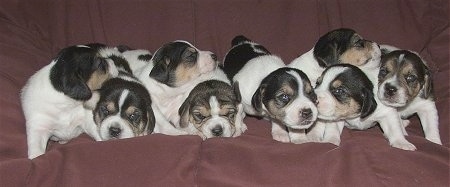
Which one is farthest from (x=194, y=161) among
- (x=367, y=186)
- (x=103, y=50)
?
(x=103, y=50)

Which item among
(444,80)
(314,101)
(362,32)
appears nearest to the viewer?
(314,101)

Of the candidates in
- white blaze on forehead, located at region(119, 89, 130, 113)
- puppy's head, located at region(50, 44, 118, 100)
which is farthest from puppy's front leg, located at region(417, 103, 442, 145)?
puppy's head, located at region(50, 44, 118, 100)

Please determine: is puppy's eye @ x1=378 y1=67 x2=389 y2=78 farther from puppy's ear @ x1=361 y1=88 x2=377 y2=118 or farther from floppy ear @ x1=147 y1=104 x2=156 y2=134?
floppy ear @ x1=147 y1=104 x2=156 y2=134

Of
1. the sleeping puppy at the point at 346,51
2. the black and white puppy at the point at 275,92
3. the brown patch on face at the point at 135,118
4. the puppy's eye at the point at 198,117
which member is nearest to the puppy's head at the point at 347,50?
the sleeping puppy at the point at 346,51

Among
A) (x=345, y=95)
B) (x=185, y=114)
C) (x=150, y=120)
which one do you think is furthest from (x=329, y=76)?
(x=150, y=120)

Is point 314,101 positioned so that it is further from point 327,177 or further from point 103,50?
point 103,50

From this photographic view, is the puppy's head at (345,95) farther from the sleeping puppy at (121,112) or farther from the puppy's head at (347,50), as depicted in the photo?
the sleeping puppy at (121,112)
